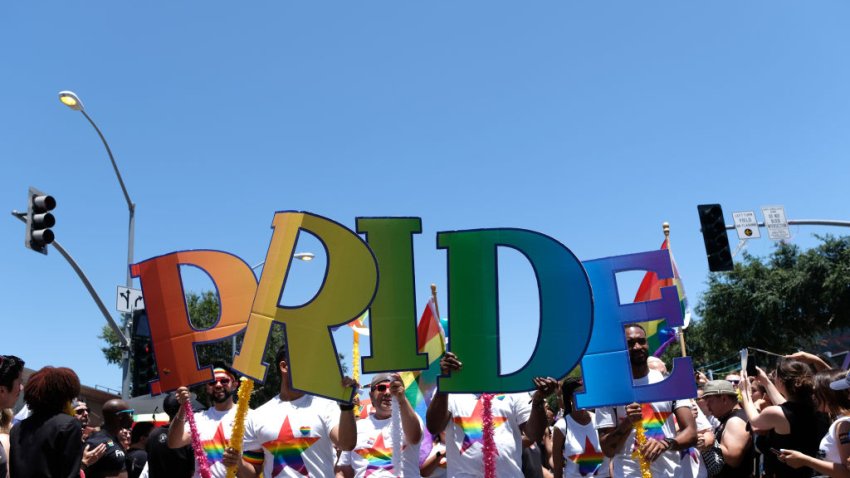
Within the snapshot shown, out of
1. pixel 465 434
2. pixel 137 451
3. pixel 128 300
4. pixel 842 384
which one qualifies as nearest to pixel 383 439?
pixel 465 434

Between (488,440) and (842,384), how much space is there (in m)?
2.39

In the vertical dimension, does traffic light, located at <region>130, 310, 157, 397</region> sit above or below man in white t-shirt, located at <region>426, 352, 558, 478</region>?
above

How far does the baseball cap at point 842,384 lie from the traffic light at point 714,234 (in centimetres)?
1147

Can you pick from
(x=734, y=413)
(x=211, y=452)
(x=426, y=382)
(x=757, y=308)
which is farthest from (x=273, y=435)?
(x=757, y=308)

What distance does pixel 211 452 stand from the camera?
6016mm

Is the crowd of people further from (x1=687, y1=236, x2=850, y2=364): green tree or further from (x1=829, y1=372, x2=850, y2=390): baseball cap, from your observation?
(x1=687, y1=236, x2=850, y2=364): green tree

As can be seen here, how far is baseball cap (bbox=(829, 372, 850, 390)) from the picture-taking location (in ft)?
14.5

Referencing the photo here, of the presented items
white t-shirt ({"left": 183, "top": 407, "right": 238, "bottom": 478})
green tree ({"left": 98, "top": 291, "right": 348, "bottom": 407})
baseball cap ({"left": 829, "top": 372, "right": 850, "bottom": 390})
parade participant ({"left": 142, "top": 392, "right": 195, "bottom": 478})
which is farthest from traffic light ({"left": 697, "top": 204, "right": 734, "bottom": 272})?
green tree ({"left": 98, "top": 291, "right": 348, "bottom": 407})

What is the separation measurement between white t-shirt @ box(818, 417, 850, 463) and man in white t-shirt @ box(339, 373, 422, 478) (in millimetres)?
2854

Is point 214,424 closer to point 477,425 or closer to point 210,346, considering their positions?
point 477,425

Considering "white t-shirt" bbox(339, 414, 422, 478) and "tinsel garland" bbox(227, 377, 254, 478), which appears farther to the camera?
"white t-shirt" bbox(339, 414, 422, 478)

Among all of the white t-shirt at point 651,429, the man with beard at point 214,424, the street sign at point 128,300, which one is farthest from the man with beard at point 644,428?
the street sign at point 128,300

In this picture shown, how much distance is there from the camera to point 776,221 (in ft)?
53.6

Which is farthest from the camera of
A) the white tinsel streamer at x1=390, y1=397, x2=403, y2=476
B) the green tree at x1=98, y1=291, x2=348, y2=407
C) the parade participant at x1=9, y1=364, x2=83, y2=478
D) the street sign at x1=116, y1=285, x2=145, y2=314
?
the green tree at x1=98, y1=291, x2=348, y2=407
